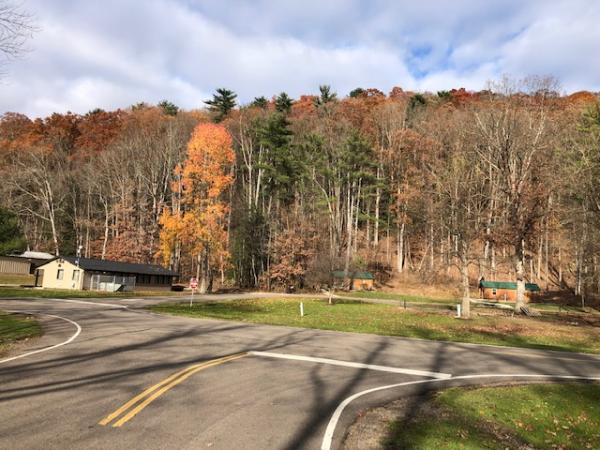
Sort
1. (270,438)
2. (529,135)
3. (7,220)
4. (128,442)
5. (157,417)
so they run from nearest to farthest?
(128,442) < (270,438) < (157,417) < (529,135) < (7,220)

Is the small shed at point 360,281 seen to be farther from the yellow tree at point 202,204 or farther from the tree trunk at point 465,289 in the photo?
the tree trunk at point 465,289

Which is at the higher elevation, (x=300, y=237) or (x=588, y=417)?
(x=300, y=237)

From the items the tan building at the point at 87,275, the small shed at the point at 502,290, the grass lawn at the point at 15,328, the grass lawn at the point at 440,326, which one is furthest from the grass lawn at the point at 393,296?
the grass lawn at the point at 15,328

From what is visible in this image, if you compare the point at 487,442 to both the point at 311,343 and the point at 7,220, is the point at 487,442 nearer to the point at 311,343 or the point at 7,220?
the point at 311,343

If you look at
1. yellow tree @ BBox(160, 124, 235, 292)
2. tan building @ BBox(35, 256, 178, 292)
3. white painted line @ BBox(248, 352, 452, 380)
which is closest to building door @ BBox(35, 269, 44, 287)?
tan building @ BBox(35, 256, 178, 292)

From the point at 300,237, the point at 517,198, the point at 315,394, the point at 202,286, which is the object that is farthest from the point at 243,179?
the point at 315,394

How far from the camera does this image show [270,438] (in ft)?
22.0

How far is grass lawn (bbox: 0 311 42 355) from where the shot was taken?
14.2 metres

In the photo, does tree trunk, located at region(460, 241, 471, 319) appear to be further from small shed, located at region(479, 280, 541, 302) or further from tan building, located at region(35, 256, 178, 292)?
tan building, located at region(35, 256, 178, 292)

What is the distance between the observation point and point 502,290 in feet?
170

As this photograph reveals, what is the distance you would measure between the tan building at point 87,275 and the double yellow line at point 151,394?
37452mm

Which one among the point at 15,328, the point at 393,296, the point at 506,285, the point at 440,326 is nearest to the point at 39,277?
the point at 15,328

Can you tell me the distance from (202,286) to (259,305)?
14.1 m

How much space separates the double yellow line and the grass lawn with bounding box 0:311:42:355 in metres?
6.11
